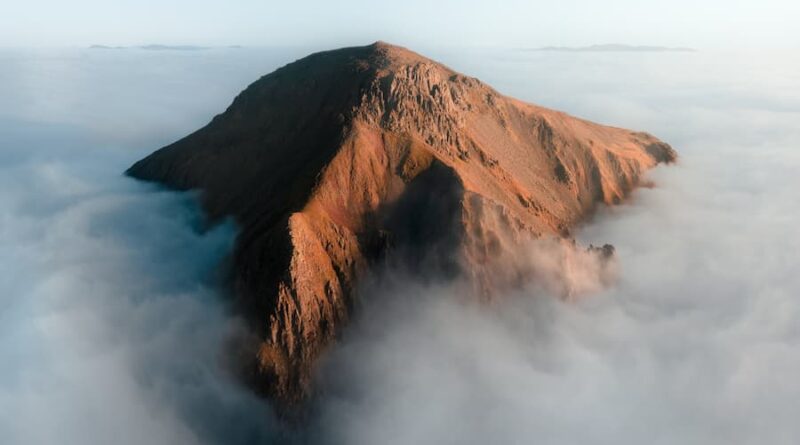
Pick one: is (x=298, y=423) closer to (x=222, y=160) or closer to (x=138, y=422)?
(x=138, y=422)

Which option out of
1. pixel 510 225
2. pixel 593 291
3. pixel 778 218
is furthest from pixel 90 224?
pixel 778 218

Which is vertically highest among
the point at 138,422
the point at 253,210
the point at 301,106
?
the point at 301,106

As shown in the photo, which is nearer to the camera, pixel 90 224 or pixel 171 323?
pixel 171 323

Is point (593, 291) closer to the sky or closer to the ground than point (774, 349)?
A: closer to the sky

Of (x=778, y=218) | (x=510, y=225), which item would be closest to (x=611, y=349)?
(x=510, y=225)

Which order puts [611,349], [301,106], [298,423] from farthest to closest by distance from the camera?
[301,106], [611,349], [298,423]

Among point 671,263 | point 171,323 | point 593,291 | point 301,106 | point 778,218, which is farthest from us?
point 778,218
